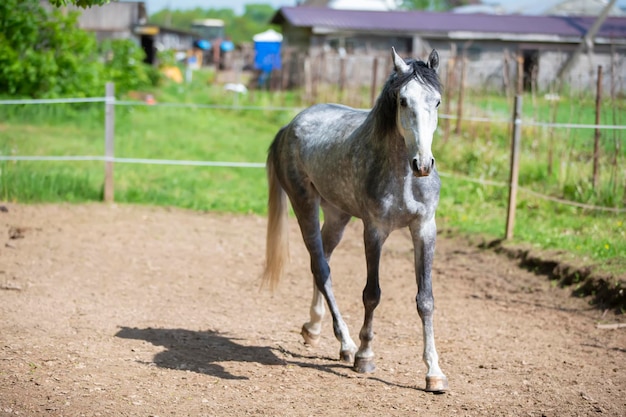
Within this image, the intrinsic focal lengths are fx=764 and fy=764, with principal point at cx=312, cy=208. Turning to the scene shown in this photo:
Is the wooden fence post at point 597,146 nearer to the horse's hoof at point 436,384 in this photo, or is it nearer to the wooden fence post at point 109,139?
the horse's hoof at point 436,384

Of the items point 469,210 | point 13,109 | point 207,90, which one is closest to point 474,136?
point 469,210

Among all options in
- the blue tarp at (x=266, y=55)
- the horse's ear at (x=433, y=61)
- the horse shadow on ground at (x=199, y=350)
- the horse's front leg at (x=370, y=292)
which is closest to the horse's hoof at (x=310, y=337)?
the horse shadow on ground at (x=199, y=350)

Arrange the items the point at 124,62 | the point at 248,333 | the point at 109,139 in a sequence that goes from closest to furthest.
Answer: the point at 248,333, the point at 109,139, the point at 124,62

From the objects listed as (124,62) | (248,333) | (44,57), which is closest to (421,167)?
(248,333)

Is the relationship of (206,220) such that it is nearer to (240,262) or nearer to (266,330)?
(240,262)

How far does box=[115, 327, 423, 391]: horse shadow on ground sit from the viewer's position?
482 centimetres

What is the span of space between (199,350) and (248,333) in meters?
0.56

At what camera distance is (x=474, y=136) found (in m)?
12.6

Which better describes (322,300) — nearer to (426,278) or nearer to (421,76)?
(426,278)

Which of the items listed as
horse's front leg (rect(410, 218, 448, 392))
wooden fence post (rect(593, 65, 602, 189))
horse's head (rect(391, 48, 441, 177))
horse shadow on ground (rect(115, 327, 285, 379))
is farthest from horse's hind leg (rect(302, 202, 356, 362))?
wooden fence post (rect(593, 65, 602, 189))

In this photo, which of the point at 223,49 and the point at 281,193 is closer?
the point at 281,193

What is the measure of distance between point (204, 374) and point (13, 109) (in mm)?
6935

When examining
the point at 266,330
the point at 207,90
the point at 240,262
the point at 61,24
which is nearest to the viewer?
the point at 266,330

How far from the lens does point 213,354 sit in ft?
16.8
